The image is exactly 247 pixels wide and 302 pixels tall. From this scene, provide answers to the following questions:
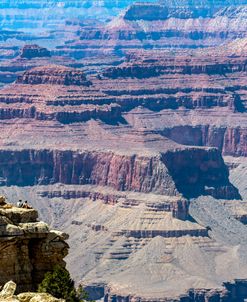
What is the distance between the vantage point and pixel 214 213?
15575cm

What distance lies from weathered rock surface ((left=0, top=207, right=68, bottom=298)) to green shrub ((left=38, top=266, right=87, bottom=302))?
0.97 metres

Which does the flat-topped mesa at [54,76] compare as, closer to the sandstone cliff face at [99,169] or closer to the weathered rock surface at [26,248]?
the sandstone cliff face at [99,169]

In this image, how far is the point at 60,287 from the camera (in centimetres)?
3688

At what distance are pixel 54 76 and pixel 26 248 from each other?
457ft

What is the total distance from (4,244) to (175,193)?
113587 mm

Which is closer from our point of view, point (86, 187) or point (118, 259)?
point (118, 259)

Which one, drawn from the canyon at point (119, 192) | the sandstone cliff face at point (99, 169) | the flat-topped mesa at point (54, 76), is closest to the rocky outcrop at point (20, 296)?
the canyon at point (119, 192)

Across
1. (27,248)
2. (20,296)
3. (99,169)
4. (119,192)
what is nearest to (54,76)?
(99,169)

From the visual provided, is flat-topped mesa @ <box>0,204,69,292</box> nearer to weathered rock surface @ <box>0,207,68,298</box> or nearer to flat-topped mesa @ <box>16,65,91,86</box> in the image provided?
weathered rock surface @ <box>0,207,68,298</box>

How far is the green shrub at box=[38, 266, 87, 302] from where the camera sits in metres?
36.8

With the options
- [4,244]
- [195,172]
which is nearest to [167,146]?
[195,172]

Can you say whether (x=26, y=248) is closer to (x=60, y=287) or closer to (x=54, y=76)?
(x=60, y=287)

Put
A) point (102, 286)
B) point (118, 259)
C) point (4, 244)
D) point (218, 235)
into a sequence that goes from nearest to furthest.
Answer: point (4, 244) → point (102, 286) → point (118, 259) → point (218, 235)

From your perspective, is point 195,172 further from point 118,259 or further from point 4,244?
point 4,244
